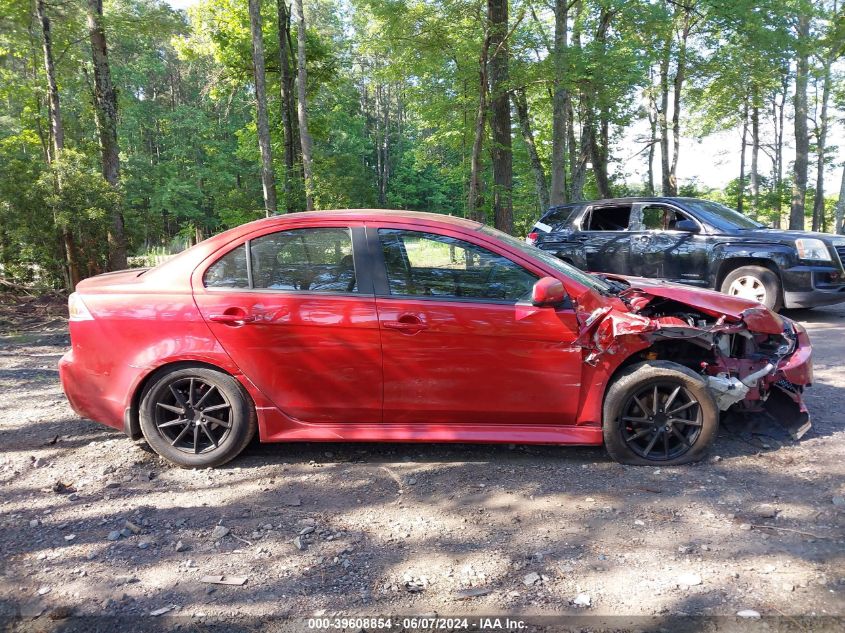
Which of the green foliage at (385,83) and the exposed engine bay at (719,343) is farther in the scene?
the green foliage at (385,83)

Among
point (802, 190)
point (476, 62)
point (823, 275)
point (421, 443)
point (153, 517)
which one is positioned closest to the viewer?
point (153, 517)

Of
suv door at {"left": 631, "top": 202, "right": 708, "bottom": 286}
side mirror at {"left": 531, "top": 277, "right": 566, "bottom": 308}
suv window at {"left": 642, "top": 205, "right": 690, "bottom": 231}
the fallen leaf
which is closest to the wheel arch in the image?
side mirror at {"left": 531, "top": 277, "right": 566, "bottom": 308}

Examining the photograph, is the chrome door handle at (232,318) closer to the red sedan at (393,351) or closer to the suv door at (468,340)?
the red sedan at (393,351)

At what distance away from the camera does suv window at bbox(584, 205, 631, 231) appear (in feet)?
29.9

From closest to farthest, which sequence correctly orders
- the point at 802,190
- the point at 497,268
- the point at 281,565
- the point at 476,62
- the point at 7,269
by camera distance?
the point at 281,565 → the point at 497,268 → the point at 7,269 → the point at 476,62 → the point at 802,190

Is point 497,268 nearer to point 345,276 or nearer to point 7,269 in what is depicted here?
point 345,276


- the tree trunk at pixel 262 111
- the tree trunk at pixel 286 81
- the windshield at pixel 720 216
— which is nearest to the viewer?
the windshield at pixel 720 216

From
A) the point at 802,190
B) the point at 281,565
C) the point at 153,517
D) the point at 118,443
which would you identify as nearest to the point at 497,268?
the point at 281,565

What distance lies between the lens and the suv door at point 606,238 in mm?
9039

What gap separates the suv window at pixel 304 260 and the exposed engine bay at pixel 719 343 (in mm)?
1592

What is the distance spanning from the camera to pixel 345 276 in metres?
3.72

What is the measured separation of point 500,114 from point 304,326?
38.0 feet

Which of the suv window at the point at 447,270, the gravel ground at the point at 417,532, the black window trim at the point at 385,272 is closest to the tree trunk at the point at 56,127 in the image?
the gravel ground at the point at 417,532

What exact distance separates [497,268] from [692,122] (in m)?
33.2
